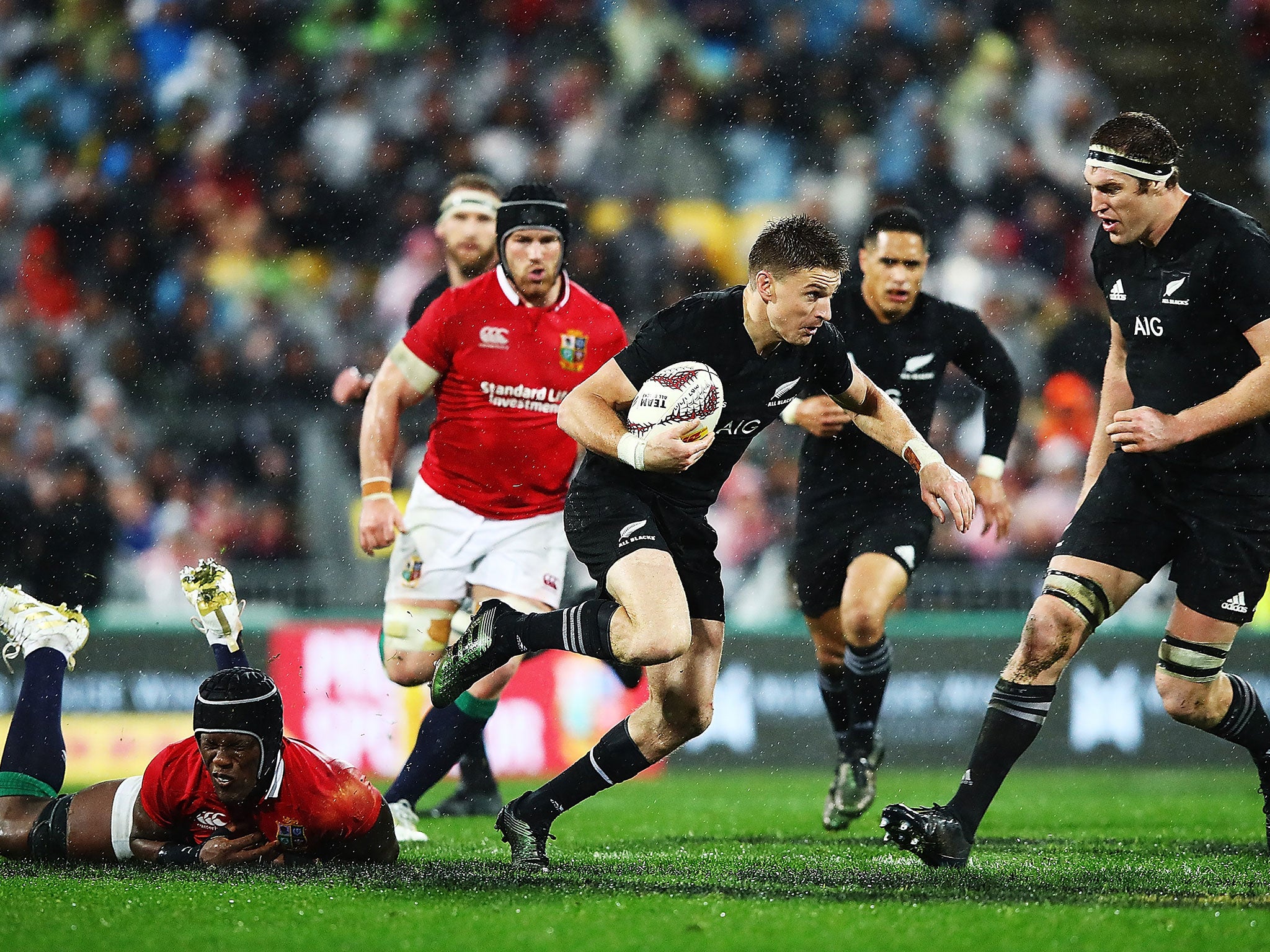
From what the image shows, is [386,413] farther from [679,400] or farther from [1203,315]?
[1203,315]

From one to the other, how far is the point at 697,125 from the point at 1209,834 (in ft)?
30.7

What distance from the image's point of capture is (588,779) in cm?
561

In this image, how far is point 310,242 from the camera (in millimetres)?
14531

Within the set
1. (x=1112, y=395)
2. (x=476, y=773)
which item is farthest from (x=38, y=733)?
(x=1112, y=395)

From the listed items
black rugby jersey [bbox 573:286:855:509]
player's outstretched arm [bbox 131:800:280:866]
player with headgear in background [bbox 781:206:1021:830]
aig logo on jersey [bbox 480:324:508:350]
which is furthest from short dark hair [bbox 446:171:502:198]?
player's outstretched arm [bbox 131:800:280:866]

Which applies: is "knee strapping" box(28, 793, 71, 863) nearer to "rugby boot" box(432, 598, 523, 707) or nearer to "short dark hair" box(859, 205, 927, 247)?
"rugby boot" box(432, 598, 523, 707)

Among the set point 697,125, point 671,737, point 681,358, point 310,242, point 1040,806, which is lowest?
point 1040,806

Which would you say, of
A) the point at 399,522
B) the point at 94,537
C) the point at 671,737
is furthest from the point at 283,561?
the point at 671,737

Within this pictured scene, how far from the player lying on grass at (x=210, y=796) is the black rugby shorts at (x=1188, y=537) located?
2.88m

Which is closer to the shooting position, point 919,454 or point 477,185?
point 919,454

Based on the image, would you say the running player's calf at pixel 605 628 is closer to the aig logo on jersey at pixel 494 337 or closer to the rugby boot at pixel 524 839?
the rugby boot at pixel 524 839

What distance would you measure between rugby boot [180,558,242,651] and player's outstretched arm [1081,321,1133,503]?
3.38 metres

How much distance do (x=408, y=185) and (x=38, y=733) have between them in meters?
9.36

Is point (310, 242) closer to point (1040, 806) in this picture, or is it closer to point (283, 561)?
point (283, 561)
